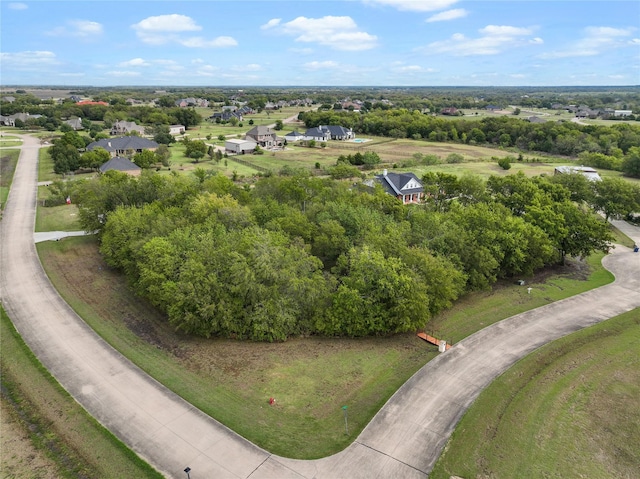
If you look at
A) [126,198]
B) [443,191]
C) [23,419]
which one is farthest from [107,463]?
[443,191]

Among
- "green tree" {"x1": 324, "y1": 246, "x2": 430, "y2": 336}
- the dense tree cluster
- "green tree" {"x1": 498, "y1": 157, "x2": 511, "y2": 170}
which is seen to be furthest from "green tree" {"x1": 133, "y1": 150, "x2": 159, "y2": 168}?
"green tree" {"x1": 498, "y1": 157, "x2": 511, "y2": 170}

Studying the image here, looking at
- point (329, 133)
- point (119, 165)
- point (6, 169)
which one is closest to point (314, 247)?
point (119, 165)

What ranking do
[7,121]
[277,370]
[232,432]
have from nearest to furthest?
1. [232,432]
2. [277,370]
3. [7,121]

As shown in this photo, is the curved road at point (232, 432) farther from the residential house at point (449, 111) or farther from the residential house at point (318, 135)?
the residential house at point (449, 111)

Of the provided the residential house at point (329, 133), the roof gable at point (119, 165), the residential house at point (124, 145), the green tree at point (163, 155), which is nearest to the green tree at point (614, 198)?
the roof gable at point (119, 165)

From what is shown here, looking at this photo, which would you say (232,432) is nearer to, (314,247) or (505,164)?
(314,247)

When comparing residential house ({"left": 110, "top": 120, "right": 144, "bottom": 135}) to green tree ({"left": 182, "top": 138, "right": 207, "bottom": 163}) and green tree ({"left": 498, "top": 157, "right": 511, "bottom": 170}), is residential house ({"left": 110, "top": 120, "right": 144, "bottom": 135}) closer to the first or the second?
green tree ({"left": 182, "top": 138, "right": 207, "bottom": 163})

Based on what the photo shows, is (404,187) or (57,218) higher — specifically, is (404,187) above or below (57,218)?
above
